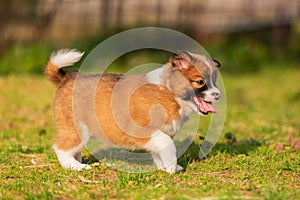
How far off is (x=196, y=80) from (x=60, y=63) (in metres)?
1.29

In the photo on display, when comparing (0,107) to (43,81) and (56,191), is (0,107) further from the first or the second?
(56,191)

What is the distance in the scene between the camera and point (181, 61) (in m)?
5.07

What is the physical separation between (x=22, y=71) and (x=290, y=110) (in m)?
5.26

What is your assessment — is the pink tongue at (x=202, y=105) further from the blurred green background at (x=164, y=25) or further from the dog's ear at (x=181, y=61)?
the blurred green background at (x=164, y=25)

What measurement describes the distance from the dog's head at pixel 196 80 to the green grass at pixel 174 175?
0.66 meters

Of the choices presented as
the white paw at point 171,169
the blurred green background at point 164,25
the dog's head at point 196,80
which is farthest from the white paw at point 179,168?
the blurred green background at point 164,25

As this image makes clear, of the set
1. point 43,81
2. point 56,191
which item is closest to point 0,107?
point 43,81

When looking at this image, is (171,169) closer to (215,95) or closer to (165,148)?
(165,148)

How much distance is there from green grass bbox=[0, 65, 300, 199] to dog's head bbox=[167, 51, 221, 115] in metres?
0.66

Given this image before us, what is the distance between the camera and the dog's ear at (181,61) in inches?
199

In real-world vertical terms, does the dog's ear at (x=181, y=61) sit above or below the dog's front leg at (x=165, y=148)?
above

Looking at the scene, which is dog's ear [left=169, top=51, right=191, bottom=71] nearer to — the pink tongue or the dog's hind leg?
the pink tongue

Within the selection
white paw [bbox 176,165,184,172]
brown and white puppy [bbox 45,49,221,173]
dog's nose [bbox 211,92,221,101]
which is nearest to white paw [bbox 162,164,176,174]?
brown and white puppy [bbox 45,49,221,173]

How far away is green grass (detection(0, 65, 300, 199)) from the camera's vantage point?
446 centimetres
